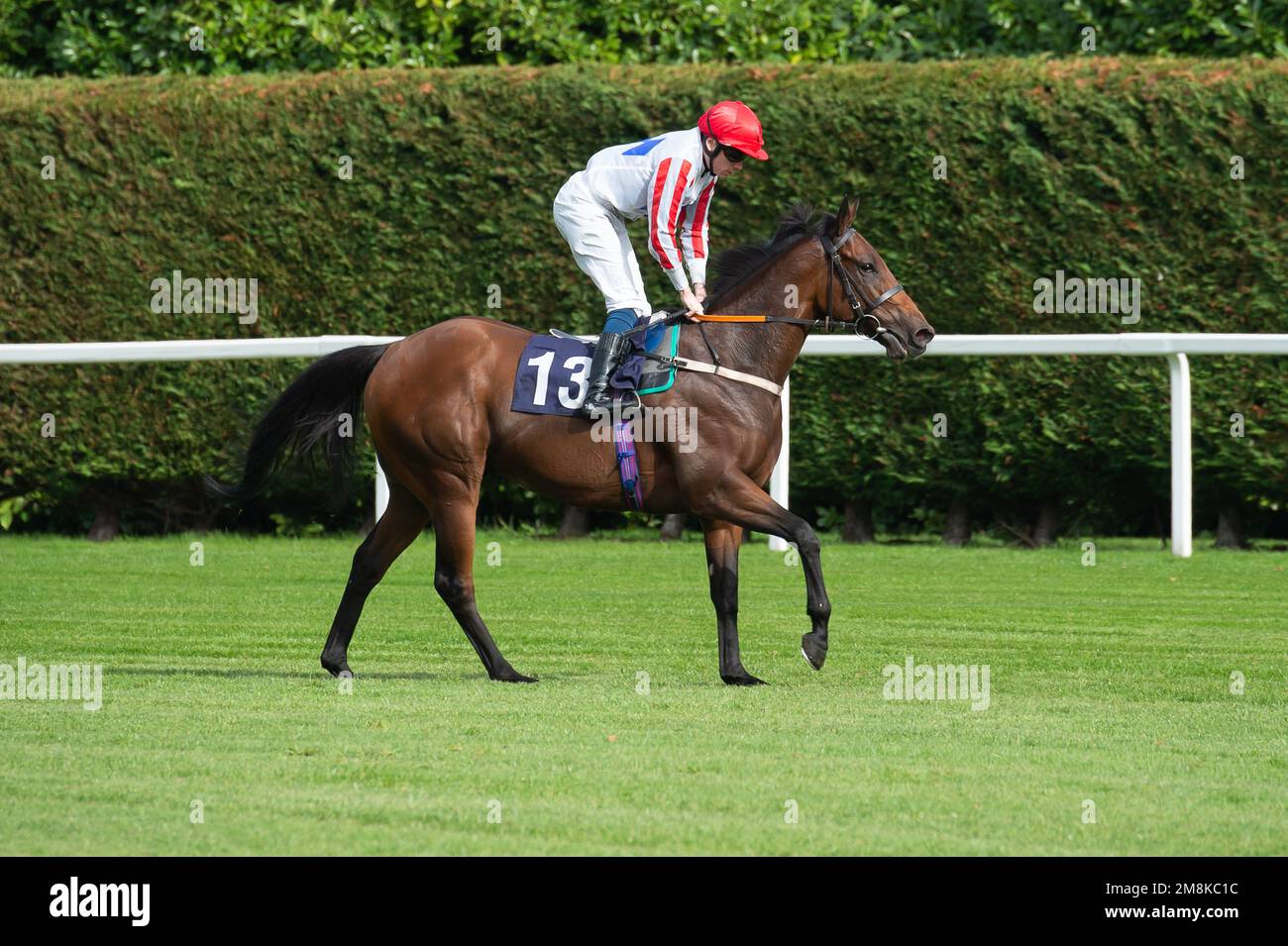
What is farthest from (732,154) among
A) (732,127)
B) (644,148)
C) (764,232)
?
(764,232)

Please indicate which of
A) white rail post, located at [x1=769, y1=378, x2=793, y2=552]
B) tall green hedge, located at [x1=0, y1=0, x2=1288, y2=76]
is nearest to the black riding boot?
white rail post, located at [x1=769, y1=378, x2=793, y2=552]

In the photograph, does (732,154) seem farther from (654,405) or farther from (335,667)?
(335,667)

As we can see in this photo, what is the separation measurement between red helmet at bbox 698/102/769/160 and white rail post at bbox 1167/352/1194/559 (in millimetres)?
4155

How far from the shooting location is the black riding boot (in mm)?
6938

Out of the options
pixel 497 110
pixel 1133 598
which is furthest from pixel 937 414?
pixel 497 110

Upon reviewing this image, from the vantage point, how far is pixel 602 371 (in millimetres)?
6938

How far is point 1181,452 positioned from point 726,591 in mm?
4102

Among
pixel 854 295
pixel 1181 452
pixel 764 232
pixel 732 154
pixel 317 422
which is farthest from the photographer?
pixel 764 232

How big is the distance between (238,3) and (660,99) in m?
3.68

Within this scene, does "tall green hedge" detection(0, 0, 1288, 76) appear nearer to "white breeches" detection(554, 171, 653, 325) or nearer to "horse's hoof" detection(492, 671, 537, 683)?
"white breeches" detection(554, 171, 653, 325)

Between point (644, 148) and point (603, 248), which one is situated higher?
point (644, 148)

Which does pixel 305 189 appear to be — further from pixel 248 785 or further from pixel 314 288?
pixel 248 785
